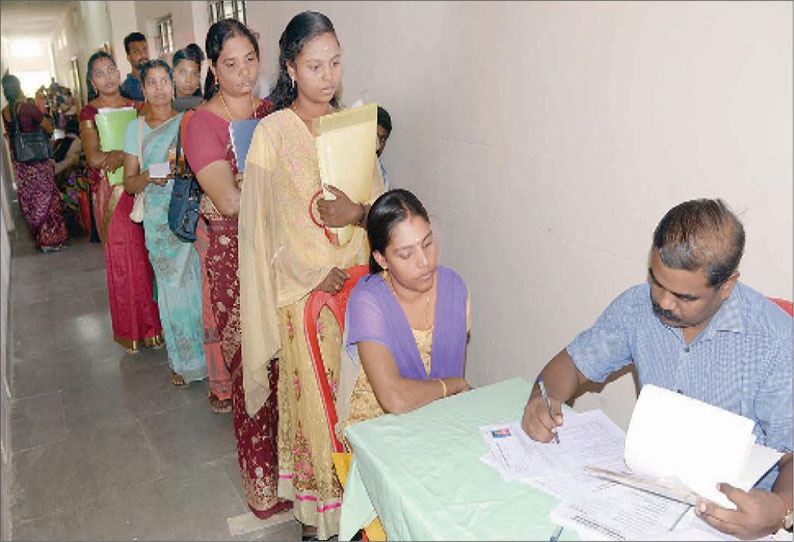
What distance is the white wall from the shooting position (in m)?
1.39

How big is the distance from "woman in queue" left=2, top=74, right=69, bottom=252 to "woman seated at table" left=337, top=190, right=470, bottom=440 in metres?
5.94

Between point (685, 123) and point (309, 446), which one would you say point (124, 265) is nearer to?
point (309, 446)

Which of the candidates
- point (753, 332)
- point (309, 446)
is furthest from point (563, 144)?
point (309, 446)

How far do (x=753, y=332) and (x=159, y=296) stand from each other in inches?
118

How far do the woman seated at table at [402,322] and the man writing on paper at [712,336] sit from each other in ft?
1.24

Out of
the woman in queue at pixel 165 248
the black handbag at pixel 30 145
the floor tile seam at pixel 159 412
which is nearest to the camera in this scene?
the floor tile seam at pixel 159 412

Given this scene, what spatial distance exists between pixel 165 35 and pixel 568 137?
5981 mm

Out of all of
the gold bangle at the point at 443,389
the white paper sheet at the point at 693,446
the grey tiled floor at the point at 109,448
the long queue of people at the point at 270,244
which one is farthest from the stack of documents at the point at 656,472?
the grey tiled floor at the point at 109,448

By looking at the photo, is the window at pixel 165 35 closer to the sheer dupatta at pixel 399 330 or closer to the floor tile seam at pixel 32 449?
the floor tile seam at pixel 32 449

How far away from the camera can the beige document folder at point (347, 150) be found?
76.4 inches

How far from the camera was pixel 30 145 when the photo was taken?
6.55 metres

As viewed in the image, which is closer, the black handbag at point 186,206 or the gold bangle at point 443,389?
the gold bangle at point 443,389

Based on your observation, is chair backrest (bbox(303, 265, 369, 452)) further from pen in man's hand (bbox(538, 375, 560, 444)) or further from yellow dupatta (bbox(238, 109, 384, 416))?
pen in man's hand (bbox(538, 375, 560, 444))

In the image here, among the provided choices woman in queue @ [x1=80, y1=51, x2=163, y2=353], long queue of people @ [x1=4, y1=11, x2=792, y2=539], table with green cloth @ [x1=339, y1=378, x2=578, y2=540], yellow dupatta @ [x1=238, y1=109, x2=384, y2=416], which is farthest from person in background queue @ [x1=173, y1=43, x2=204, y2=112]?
table with green cloth @ [x1=339, y1=378, x2=578, y2=540]
